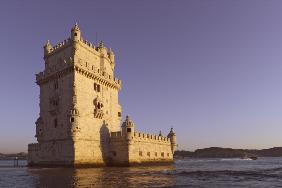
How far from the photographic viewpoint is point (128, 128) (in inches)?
2142

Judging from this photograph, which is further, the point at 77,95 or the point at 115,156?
the point at 115,156

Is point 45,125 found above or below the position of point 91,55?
below

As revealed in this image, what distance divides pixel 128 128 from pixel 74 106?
10.2 metres

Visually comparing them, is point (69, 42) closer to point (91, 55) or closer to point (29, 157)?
point (91, 55)

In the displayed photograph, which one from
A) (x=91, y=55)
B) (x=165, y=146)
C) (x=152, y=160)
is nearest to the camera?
(x=91, y=55)

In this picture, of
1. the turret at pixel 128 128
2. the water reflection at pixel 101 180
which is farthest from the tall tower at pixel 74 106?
the water reflection at pixel 101 180

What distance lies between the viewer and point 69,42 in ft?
175

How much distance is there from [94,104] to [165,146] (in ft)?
75.2

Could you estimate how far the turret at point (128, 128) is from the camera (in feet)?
177

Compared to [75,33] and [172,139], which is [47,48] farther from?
[172,139]

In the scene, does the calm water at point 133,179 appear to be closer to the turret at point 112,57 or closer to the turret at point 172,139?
the turret at point 112,57

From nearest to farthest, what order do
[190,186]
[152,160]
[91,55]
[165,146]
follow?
[190,186] < [91,55] < [152,160] < [165,146]

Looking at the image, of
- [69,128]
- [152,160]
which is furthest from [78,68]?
[152,160]

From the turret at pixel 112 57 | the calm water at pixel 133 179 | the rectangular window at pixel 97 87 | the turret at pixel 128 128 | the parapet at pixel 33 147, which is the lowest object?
the calm water at pixel 133 179
